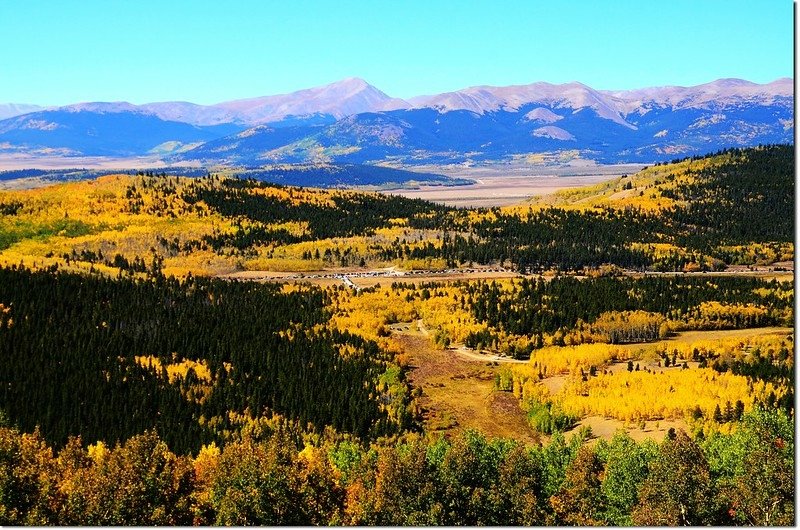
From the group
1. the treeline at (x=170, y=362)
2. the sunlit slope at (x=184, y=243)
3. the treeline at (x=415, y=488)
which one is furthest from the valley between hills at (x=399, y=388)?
the sunlit slope at (x=184, y=243)

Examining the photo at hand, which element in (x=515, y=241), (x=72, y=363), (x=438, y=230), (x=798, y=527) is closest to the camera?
(x=798, y=527)

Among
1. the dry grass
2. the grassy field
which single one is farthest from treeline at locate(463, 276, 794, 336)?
the dry grass

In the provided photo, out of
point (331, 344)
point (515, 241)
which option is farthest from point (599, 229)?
point (331, 344)

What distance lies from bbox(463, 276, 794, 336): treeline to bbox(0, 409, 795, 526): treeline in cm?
5287

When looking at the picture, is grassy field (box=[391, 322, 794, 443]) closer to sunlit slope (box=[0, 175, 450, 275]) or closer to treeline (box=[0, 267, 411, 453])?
treeline (box=[0, 267, 411, 453])

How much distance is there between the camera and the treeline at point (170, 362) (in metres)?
65.8

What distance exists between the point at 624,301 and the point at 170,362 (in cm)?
5937

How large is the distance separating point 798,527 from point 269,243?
158 m

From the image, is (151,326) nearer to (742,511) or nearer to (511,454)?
(511,454)

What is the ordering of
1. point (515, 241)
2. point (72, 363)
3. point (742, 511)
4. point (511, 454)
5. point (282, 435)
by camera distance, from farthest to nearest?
1. point (515, 241)
2. point (72, 363)
3. point (282, 435)
4. point (511, 454)
5. point (742, 511)

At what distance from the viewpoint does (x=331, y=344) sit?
3506 inches

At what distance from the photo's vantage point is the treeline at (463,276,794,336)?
103750 millimetres

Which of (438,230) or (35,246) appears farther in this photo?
(438,230)

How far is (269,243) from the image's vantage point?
7416 inches
